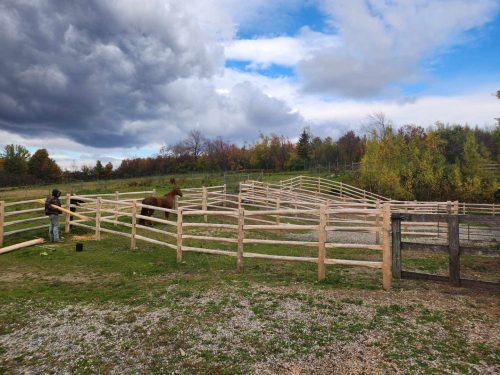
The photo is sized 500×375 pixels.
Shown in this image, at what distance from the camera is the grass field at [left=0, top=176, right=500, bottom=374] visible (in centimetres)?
387

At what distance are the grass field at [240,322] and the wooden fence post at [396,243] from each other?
11.9 inches

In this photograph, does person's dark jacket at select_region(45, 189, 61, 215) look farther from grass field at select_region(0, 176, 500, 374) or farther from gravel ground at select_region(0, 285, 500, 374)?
gravel ground at select_region(0, 285, 500, 374)

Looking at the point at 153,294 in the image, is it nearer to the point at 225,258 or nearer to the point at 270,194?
the point at 225,258

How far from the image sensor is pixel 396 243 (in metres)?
6.60

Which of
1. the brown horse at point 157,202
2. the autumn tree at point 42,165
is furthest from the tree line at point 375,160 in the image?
the brown horse at point 157,202

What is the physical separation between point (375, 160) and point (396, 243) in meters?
27.4

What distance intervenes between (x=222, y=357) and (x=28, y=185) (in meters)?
43.3

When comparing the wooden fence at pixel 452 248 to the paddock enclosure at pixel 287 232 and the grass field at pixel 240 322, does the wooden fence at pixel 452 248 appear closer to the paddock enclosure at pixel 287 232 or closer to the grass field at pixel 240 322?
the paddock enclosure at pixel 287 232

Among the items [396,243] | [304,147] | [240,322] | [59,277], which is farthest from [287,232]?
[304,147]

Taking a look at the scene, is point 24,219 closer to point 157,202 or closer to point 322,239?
point 157,202

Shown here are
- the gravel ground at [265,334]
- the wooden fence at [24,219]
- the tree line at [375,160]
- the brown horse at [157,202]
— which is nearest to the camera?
the gravel ground at [265,334]

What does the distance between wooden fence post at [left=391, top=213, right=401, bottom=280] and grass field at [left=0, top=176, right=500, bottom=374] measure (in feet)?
1.00

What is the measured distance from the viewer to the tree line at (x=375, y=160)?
30516mm

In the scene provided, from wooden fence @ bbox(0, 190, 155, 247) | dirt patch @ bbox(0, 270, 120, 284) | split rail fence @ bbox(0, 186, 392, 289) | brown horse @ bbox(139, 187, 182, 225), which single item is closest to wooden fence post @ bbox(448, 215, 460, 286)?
split rail fence @ bbox(0, 186, 392, 289)
